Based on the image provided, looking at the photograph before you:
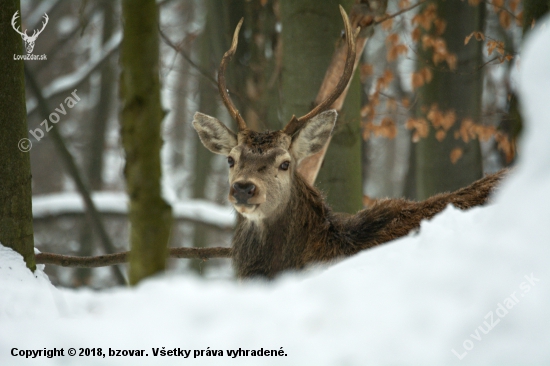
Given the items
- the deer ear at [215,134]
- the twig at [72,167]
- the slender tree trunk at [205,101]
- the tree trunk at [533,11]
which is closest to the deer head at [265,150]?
the deer ear at [215,134]

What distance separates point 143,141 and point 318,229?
232cm

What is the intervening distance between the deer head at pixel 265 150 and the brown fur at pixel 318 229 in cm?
16

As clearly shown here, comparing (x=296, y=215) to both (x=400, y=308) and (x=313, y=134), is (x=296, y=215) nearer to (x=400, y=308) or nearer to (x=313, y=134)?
(x=313, y=134)

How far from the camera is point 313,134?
17.8 ft

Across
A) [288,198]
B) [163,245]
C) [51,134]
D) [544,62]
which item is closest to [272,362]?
[163,245]

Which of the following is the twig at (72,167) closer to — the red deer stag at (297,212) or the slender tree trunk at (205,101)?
the slender tree trunk at (205,101)

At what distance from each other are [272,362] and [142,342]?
→ 55 centimetres

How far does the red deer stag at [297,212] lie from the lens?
504 centimetres

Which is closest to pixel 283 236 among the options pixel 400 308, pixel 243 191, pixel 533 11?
pixel 243 191

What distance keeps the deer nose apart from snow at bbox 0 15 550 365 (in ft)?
6.64

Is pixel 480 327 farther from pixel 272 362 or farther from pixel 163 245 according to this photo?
pixel 163 245

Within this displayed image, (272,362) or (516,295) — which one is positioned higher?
(516,295)

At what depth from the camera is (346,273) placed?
8.36 feet

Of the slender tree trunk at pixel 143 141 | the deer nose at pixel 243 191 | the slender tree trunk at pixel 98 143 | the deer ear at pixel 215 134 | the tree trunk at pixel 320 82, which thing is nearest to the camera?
the slender tree trunk at pixel 143 141
